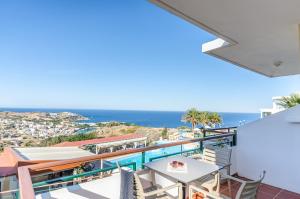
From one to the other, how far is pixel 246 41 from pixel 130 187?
3285 mm

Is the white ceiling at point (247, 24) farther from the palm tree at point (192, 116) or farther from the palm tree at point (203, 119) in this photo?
the palm tree at point (192, 116)

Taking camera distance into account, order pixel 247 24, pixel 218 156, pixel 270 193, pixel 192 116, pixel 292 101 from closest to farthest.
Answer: pixel 247 24
pixel 218 156
pixel 270 193
pixel 292 101
pixel 192 116

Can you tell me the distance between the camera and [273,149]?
4.05 m

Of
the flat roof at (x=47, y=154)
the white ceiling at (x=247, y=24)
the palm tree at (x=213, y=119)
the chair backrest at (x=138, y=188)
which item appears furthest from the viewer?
the palm tree at (x=213, y=119)

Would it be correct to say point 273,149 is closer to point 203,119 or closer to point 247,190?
point 247,190

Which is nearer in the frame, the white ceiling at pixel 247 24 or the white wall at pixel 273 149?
the white ceiling at pixel 247 24

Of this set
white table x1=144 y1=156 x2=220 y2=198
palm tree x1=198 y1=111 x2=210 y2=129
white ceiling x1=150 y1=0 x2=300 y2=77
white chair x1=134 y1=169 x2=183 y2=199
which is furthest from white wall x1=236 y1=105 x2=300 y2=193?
palm tree x1=198 y1=111 x2=210 y2=129

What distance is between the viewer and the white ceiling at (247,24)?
249 cm

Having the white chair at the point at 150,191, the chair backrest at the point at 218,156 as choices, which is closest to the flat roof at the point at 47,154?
the white chair at the point at 150,191

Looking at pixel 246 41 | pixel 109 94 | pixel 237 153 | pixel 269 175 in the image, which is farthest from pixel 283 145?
pixel 109 94

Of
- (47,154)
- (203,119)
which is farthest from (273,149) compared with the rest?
(203,119)

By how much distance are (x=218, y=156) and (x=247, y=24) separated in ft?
7.33

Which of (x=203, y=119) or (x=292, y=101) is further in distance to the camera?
(x=203, y=119)

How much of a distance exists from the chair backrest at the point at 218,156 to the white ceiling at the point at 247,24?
6.63 feet
